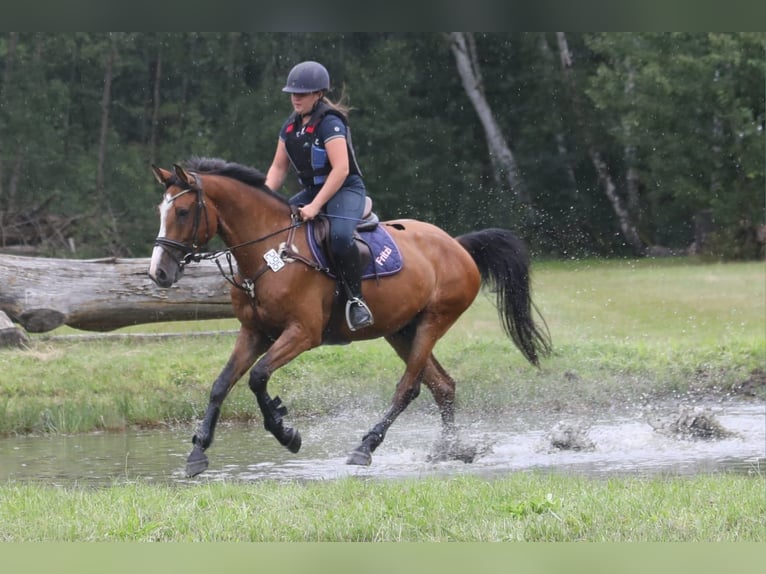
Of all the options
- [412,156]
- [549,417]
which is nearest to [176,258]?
[549,417]

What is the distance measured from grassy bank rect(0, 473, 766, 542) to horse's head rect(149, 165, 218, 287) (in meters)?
1.45

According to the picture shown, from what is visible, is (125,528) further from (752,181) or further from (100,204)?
(752,181)

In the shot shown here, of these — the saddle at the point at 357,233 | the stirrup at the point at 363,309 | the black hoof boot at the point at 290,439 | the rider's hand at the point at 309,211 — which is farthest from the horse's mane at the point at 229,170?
the black hoof boot at the point at 290,439

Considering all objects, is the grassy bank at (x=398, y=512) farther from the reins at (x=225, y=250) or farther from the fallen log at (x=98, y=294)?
the fallen log at (x=98, y=294)

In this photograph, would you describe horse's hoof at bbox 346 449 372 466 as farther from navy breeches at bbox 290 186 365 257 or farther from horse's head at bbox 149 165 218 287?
horse's head at bbox 149 165 218 287

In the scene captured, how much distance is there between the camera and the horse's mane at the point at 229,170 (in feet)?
28.3

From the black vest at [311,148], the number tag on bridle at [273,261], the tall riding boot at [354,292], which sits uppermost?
the black vest at [311,148]

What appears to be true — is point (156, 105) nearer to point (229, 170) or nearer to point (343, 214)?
point (229, 170)

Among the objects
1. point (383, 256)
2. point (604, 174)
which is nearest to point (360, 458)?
point (383, 256)

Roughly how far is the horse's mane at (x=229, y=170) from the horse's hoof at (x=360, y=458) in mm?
1916

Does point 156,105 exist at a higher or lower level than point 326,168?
lower

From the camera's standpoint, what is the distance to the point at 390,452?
9.86 metres

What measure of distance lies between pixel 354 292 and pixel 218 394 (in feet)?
4.35

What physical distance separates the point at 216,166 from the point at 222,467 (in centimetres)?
227
